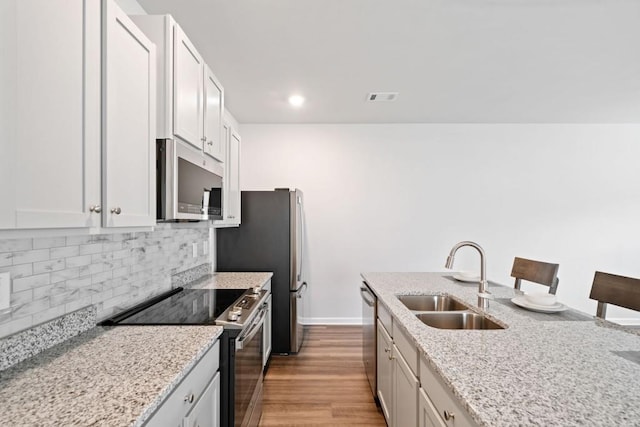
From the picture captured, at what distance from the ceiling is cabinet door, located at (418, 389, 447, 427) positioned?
2.03m

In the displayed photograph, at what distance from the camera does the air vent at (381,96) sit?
327cm

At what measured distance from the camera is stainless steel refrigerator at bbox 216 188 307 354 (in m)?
3.26

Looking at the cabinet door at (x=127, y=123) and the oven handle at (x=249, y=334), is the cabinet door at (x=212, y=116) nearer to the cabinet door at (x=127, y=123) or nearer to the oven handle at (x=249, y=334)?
the cabinet door at (x=127, y=123)

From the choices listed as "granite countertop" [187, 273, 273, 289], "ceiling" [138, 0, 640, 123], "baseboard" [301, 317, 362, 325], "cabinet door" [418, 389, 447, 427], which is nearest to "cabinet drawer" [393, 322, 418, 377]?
"cabinet door" [418, 389, 447, 427]

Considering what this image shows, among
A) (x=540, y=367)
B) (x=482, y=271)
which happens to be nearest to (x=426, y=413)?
(x=540, y=367)

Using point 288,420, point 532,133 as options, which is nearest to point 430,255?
point 532,133

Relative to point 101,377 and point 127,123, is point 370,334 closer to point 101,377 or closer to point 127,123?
point 101,377

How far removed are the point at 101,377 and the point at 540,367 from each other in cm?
137

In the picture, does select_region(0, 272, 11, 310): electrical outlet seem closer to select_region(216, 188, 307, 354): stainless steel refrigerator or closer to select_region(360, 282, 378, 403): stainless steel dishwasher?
select_region(360, 282, 378, 403): stainless steel dishwasher

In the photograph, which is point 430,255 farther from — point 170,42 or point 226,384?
point 170,42

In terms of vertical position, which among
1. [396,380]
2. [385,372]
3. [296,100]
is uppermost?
[296,100]

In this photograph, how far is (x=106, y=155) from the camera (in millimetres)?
1108

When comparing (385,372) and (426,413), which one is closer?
(426,413)

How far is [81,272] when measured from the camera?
1.44 m
